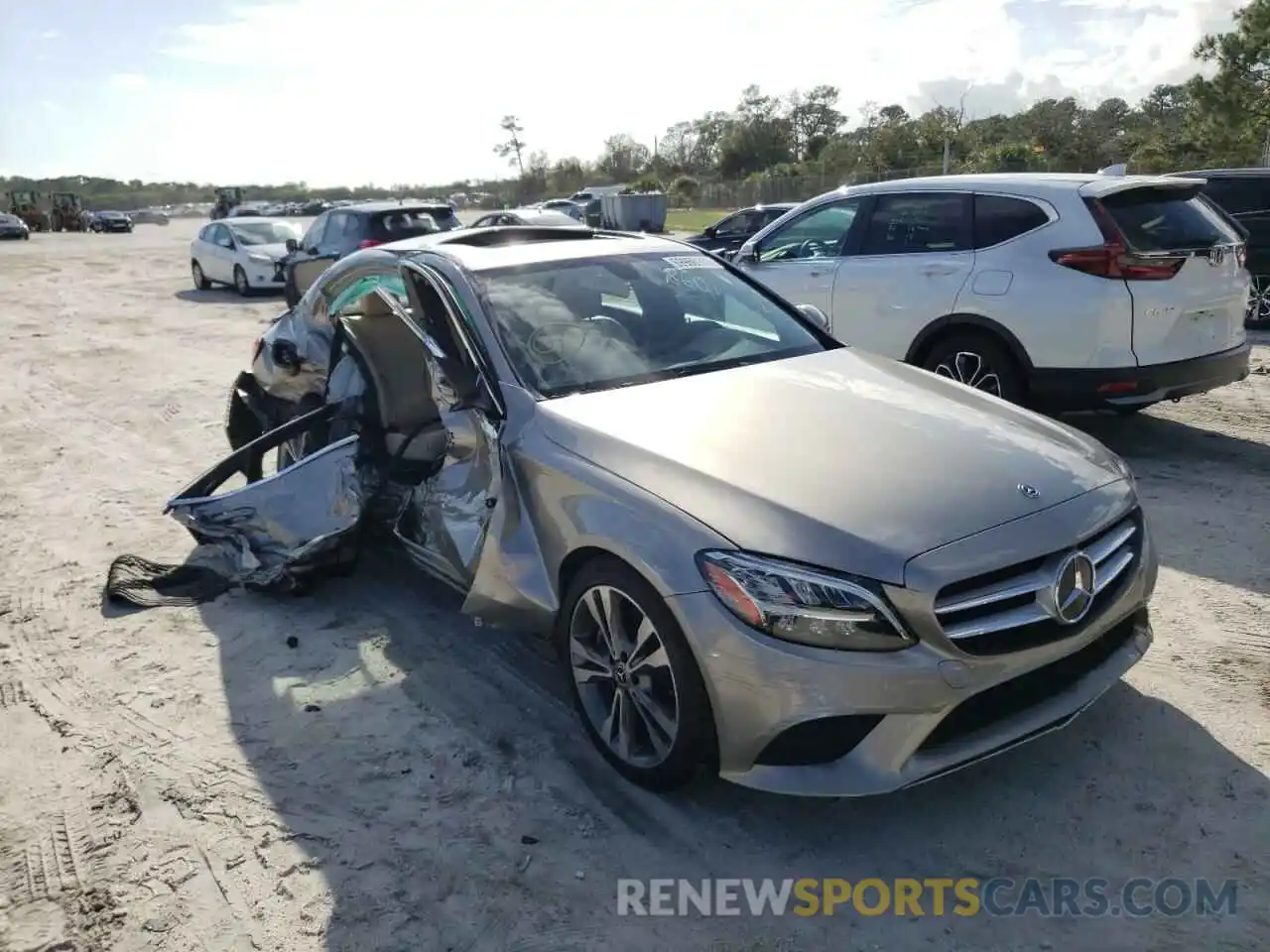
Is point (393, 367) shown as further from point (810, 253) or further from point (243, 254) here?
point (243, 254)

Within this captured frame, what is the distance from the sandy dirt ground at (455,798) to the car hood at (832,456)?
943 mm

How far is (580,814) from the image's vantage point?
3104 millimetres

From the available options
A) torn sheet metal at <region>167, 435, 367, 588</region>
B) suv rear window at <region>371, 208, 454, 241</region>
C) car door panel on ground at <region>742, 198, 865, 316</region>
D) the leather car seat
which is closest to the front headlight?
torn sheet metal at <region>167, 435, 367, 588</region>

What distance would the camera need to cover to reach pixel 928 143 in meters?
48.9

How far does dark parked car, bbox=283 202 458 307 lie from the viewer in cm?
1402

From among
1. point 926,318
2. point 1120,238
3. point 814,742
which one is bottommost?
point 814,742

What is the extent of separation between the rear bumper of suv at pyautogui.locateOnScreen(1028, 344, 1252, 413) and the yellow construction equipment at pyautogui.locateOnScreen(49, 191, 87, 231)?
2341 inches

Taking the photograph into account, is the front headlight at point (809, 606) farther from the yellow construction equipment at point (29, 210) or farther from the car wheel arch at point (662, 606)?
the yellow construction equipment at point (29, 210)

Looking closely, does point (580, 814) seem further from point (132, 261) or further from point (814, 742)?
point (132, 261)

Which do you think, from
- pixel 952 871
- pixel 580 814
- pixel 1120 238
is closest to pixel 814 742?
pixel 952 871

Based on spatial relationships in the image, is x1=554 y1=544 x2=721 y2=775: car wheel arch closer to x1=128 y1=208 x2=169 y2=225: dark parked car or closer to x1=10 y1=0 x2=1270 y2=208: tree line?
x1=10 y1=0 x2=1270 y2=208: tree line

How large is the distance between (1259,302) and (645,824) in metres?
10.5

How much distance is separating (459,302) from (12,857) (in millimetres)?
2491

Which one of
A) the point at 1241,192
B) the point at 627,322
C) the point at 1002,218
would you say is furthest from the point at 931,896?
the point at 1241,192
